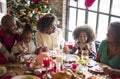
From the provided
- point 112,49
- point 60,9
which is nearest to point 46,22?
point 112,49

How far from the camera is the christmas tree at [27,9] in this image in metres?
3.98

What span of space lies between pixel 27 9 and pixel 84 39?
155cm

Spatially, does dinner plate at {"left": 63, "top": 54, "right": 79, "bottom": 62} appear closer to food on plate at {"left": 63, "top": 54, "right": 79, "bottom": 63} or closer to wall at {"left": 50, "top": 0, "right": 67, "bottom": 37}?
food on plate at {"left": 63, "top": 54, "right": 79, "bottom": 63}

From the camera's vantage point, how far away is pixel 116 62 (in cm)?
236

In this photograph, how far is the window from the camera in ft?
11.9

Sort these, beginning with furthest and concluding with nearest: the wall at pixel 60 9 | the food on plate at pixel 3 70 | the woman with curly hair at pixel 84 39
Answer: the wall at pixel 60 9
the woman with curly hair at pixel 84 39
the food on plate at pixel 3 70

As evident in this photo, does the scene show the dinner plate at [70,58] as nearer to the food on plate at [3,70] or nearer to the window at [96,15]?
the food on plate at [3,70]

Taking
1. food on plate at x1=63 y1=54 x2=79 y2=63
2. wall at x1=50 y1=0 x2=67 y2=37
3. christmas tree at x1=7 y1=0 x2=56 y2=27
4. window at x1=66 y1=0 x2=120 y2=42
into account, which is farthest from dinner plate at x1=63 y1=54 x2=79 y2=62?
wall at x1=50 y1=0 x2=67 y2=37

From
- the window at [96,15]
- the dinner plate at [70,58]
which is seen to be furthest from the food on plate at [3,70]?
the window at [96,15]

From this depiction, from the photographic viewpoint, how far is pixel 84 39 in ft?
9.36

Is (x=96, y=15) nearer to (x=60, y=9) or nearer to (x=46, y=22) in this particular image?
(x=60, y=9)

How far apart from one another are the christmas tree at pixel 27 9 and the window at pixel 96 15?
0.64 meters

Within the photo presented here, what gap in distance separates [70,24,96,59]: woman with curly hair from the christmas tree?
1.23 meters

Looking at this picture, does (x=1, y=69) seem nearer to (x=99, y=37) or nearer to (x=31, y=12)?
(x=31, y=12)
